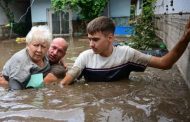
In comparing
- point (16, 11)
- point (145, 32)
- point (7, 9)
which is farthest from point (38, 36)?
point (16, 11)

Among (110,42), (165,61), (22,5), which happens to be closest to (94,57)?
(110,42)

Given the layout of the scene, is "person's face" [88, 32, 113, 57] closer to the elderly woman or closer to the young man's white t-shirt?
the young man's white t-shirt

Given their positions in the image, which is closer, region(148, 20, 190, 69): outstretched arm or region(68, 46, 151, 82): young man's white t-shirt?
region(148, 20, 190, 69): outstretched arm

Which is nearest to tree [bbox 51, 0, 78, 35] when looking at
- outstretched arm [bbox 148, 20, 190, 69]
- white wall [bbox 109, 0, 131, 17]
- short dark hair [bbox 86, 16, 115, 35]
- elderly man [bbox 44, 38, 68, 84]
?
white wall [bbox 109, 0, 131, 17]

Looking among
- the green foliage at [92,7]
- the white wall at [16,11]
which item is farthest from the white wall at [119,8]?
the white wall at [16,11]

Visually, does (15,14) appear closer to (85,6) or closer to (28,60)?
(85,6)

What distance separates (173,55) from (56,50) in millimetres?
1692

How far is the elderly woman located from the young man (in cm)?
48

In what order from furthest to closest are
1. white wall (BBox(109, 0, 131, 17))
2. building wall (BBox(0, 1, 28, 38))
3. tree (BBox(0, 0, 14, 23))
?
building wall (BBox(0, 1, 28, 38))
tree (BBox(0, 0, 14, 23))
white wall (BBox(109, 0, 131, 17))

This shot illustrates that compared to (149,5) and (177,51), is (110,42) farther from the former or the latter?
(149,5)

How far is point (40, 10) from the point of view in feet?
89.0

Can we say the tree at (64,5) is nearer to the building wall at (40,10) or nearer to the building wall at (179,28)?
the building wall at (40,10)

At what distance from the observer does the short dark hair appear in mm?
4328

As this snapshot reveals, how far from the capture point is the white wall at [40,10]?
27.1 meters
